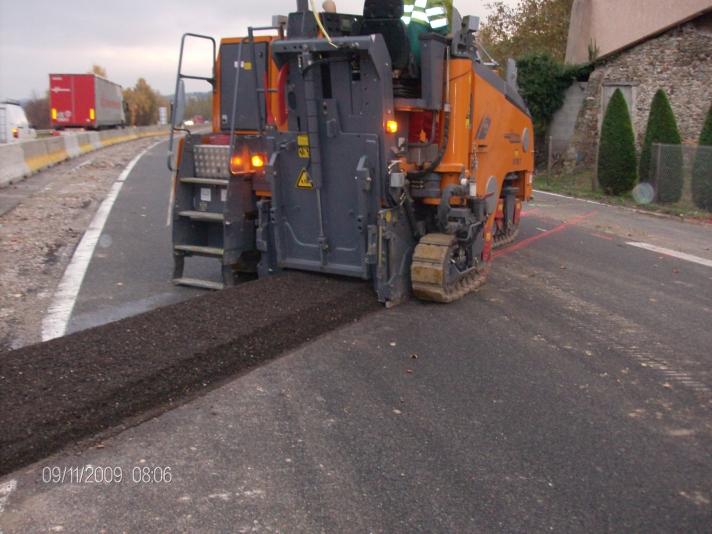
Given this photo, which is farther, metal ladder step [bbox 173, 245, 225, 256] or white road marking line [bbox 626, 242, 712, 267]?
white road marking line [bbox 626, 242, 712, 267]

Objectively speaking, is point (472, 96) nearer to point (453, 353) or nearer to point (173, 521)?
point (453, 353)

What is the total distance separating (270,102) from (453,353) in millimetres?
3333

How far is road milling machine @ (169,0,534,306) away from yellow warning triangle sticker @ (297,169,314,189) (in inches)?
0.7

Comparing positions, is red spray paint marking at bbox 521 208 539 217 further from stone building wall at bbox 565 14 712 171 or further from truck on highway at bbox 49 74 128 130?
truck on highway at bbox 49 74 128 130

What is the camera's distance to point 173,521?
3.25m

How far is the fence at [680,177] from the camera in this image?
53.3 ft

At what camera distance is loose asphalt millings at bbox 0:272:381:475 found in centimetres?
393

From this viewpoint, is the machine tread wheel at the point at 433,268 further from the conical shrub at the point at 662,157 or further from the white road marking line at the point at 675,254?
the conical shrub at the point at 662,157

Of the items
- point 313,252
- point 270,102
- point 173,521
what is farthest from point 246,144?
point 173,521

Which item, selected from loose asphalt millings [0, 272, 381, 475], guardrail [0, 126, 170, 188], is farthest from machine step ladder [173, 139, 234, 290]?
guardrail [0, 126, 170, 188]

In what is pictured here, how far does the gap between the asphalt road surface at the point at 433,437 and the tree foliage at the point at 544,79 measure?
20119 millimetres

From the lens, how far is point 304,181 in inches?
263

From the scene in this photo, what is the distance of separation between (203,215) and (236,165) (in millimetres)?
659
